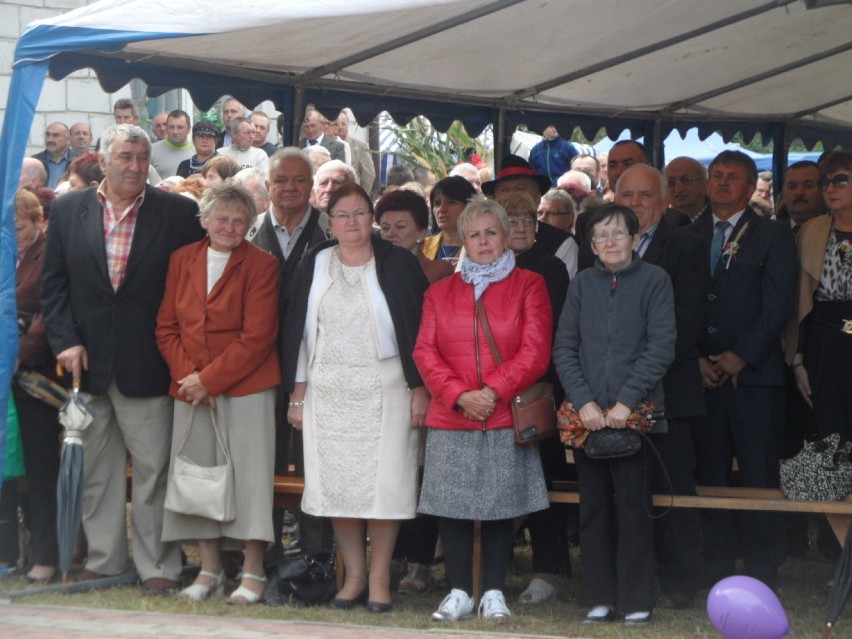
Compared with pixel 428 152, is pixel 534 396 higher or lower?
lower

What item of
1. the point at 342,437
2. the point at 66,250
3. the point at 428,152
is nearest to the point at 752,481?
the point at 342,437

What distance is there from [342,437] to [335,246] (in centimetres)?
98

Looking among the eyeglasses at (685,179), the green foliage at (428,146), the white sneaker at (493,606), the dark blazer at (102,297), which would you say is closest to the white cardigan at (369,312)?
the dark blazer at (102,297)

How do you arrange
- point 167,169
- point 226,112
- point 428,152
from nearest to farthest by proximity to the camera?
1. point 167,169
2. point 226,112
3. point 428,152

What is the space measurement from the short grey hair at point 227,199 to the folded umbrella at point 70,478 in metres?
1.15

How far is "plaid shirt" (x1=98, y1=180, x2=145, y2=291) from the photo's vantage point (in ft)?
22.5

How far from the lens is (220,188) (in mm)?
6805

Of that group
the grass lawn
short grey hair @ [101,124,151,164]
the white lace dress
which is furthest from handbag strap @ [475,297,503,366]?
short grey hair @ [101,124,151,164]

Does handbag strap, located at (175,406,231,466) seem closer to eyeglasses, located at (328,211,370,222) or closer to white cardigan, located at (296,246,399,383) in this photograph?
white cardigan, located at (296,246,399,383)

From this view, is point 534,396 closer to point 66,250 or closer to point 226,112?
point 66,250

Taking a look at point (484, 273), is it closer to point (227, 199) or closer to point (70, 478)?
point (227, 199)

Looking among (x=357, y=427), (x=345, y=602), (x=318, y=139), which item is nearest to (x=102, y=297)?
(x=357, y=427)

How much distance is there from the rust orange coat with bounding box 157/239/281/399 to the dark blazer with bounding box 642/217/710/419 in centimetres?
191

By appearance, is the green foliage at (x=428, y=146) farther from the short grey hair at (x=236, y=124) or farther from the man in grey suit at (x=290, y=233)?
the man in grey suit at (x=290, y=233)
